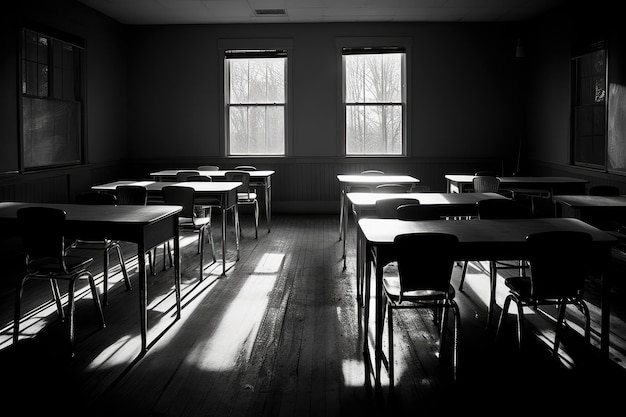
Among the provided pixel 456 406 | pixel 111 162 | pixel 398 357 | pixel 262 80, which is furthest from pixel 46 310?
pixel 262 80

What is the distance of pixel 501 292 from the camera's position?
5.34 meters

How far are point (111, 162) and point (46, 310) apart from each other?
5507mm

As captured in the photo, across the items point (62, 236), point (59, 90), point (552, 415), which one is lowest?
point (552, 415)

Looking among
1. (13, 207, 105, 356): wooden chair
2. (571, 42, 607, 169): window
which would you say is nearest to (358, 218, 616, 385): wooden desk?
(13, 207, 105, 356): wooden chair

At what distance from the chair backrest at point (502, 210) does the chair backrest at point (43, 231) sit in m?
3.05

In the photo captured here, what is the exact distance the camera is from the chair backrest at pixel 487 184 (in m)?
7.15

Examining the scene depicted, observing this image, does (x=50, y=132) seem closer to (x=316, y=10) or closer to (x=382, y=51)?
(x=316, y=10)

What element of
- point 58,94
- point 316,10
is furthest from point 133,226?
point 316,10

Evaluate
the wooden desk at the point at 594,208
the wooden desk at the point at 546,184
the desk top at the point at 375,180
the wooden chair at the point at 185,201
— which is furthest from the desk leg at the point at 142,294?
the wooden desk at the point at 546,184

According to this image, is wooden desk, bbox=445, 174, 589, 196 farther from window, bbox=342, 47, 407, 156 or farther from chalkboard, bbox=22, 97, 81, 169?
chalkboard, bbox=22, 97, 81, 169

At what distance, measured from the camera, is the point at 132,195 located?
584 cm

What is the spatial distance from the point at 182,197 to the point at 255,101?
4995mm

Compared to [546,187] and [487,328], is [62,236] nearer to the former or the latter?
[487,328]

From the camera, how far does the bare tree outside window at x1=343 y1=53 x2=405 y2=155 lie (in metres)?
10.4
